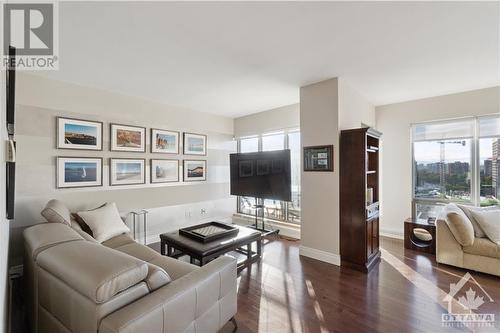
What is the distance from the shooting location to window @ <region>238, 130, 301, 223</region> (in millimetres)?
4504

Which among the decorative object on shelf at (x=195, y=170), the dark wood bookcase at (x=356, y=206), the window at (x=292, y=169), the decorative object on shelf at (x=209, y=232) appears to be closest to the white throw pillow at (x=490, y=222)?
the dark wood bookcase at (x=356, y=206)

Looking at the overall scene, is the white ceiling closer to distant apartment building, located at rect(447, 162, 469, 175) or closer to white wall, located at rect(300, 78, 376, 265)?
white wall, located at rect(300, 78, 376, 265)

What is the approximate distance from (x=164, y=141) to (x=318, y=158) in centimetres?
281

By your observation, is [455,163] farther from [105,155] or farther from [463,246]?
[105,155]

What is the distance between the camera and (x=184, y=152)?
4.54m

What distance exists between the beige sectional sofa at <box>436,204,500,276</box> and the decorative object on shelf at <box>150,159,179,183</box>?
436 cm

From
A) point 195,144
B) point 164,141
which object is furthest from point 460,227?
point 164,141

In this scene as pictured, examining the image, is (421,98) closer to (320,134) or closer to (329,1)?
(320,134)

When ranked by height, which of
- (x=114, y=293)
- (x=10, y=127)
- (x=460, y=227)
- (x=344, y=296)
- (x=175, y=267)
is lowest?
(x=344, y=296)

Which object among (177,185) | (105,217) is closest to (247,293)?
(105,217)

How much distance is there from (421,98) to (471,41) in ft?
6.55

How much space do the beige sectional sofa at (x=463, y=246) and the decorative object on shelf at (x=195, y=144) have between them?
13.8ft

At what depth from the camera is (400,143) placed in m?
4.25

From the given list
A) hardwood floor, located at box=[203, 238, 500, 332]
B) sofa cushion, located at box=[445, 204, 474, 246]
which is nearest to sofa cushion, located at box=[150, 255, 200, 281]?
hardwood floor, located at box=[203, 238, 500, 332]
